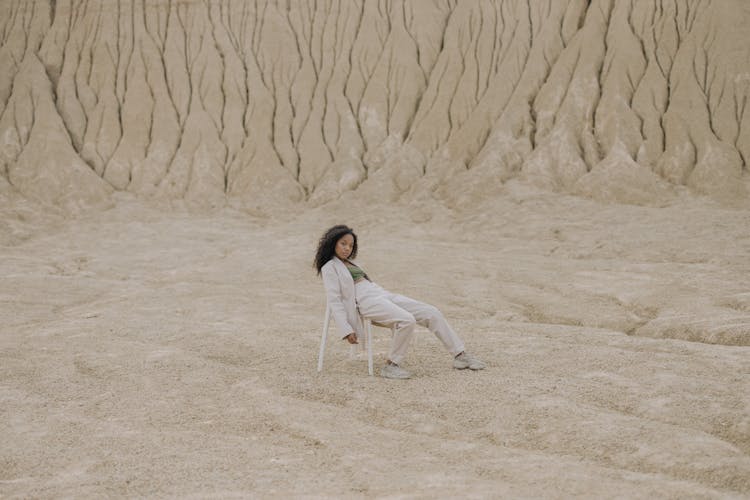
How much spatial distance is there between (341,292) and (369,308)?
33 centimetres

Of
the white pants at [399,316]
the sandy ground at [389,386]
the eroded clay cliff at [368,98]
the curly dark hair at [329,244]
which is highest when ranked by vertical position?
the eroded clay cliff at [368,98]

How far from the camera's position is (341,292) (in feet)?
21.3

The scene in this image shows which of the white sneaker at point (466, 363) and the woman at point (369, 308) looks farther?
the white sneaker at point (466, 363)

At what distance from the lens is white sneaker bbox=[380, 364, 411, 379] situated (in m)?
6.25

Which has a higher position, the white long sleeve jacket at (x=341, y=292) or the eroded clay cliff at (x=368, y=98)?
the eroded clay cliff at (x=368, y=98)

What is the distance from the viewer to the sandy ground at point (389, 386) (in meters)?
4.13

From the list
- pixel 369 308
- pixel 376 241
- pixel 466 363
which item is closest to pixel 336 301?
pixel 369 308

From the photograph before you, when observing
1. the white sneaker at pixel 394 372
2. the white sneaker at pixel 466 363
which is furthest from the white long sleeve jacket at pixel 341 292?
the white sneaker at pixel 466 363

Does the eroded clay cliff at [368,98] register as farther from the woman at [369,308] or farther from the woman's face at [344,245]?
the woman's face at [344,245]

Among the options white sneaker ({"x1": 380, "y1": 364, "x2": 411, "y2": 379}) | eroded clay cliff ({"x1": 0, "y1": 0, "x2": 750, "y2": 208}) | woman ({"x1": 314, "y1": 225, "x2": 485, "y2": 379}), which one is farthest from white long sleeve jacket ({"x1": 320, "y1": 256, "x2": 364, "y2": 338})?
eroded clay cliff ({"x1": 0, "y1": 0, "x2": 750, "y2": 208})

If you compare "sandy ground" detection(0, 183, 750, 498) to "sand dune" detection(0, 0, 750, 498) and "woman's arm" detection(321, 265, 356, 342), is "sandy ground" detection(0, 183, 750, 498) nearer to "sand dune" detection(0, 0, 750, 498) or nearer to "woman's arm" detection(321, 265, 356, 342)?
"sand dune" detection(0, 0, 750, 498)

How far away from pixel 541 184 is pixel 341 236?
15.9 meters

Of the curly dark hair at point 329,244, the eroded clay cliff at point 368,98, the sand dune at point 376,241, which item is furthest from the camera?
the eroded clay cliff at point 368,98

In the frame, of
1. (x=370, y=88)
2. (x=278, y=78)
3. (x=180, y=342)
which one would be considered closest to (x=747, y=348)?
(x=180, y=342)
